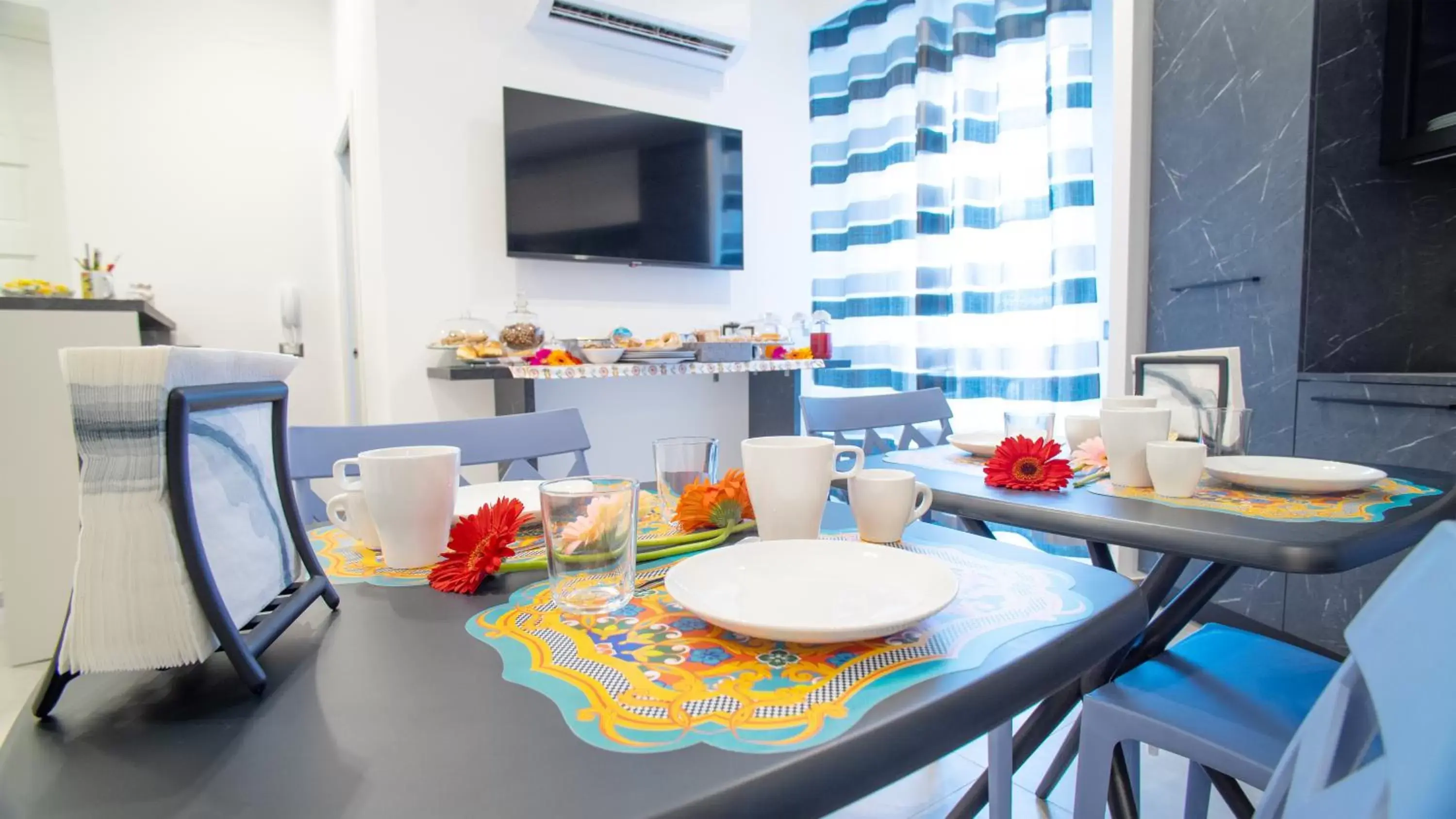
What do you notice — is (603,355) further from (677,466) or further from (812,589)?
(812,589)

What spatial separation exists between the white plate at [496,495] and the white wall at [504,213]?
2135 mm

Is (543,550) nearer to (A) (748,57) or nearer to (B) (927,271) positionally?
(B) (927,271)

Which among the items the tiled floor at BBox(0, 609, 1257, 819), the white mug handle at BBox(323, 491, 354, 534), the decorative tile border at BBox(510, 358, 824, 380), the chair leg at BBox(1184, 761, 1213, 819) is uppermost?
the decorative tile border at BBox(510, 358, 824, 380)

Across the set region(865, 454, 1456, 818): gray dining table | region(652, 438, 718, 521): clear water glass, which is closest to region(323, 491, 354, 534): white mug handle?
region(652, 438, 718, 521): clear water glass

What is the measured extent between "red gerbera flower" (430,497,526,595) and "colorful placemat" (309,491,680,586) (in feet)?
0.11

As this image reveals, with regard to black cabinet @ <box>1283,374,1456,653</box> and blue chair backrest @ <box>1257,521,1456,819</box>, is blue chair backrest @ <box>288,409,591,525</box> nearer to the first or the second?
blue chair backrest @ <box>1257,521,1456,819</box>

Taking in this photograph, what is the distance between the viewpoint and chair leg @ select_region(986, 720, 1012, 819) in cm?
106

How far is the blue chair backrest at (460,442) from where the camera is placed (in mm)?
1149

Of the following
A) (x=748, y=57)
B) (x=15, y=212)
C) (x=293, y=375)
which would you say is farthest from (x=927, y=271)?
(x=15, y=212)

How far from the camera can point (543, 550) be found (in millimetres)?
746

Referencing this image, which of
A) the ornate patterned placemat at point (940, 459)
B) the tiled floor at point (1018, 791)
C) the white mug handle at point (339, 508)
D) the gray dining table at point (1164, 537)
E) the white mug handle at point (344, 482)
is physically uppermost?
the white mug handle at point (344, 482)

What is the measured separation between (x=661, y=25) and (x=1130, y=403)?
9.56ft

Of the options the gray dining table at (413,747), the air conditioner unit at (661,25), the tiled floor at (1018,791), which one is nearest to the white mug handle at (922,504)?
the gray dining table at (413,747)

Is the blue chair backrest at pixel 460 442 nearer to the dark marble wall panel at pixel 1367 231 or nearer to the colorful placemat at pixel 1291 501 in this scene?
the colorful placemat at pixel 1291 501
